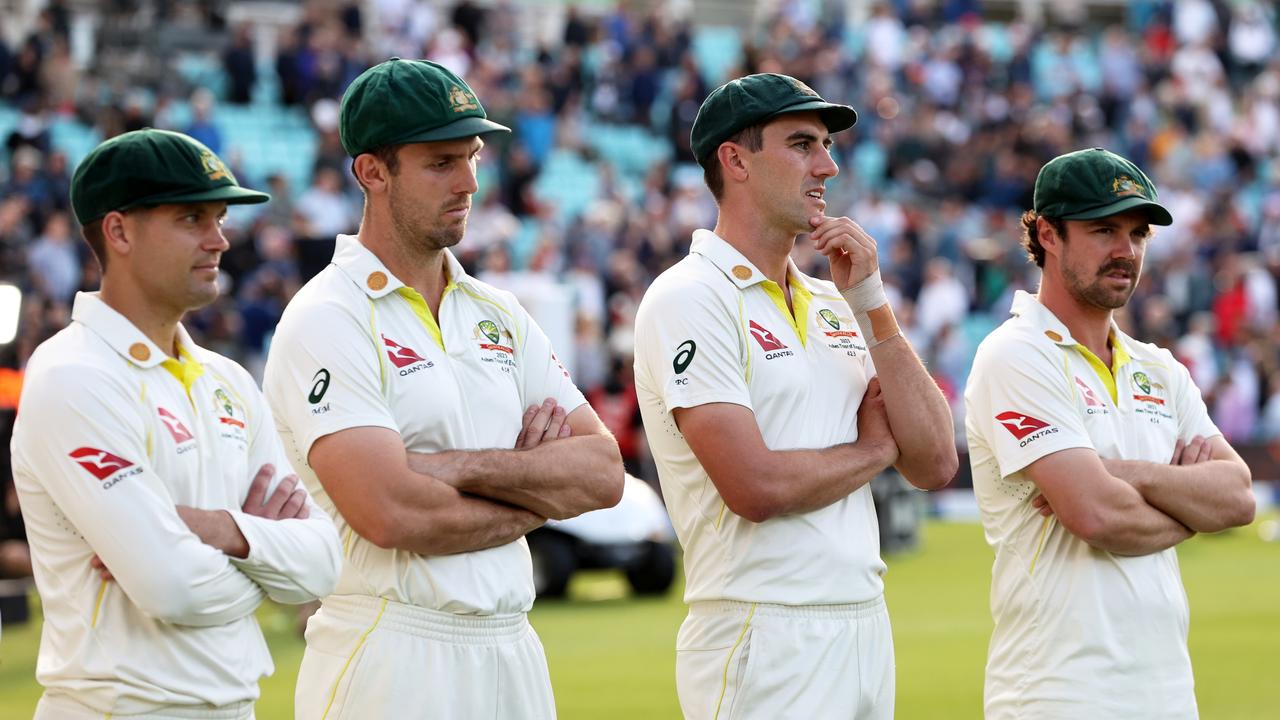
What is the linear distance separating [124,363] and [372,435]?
2.33 ft

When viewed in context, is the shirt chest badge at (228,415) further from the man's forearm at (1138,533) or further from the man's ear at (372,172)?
the man's forearm at (1138,533)

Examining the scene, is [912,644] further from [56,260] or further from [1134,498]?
[56,260]

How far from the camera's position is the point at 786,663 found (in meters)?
5.31

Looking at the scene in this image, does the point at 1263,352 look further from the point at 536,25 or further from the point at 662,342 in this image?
the point at 662,342

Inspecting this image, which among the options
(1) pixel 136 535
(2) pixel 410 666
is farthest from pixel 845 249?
(1) pixel 136 535

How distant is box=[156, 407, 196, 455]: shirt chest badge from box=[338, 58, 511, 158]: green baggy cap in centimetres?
108

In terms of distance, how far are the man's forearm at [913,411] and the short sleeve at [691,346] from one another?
1.51ft

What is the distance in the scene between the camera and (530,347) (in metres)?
5.60

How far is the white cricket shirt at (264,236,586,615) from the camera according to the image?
5055 mm

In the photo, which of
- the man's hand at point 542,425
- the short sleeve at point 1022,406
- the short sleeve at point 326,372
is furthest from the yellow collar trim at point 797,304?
the short sleeve at point 326,372

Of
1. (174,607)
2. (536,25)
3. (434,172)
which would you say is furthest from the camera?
(536,25)

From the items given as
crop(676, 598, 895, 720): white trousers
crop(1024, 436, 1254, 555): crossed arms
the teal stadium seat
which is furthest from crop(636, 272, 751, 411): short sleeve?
the teal stadium seat

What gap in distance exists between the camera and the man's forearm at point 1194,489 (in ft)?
18.8

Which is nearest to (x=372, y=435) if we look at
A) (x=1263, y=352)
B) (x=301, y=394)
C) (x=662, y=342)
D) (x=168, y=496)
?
(x=301, y=394)
